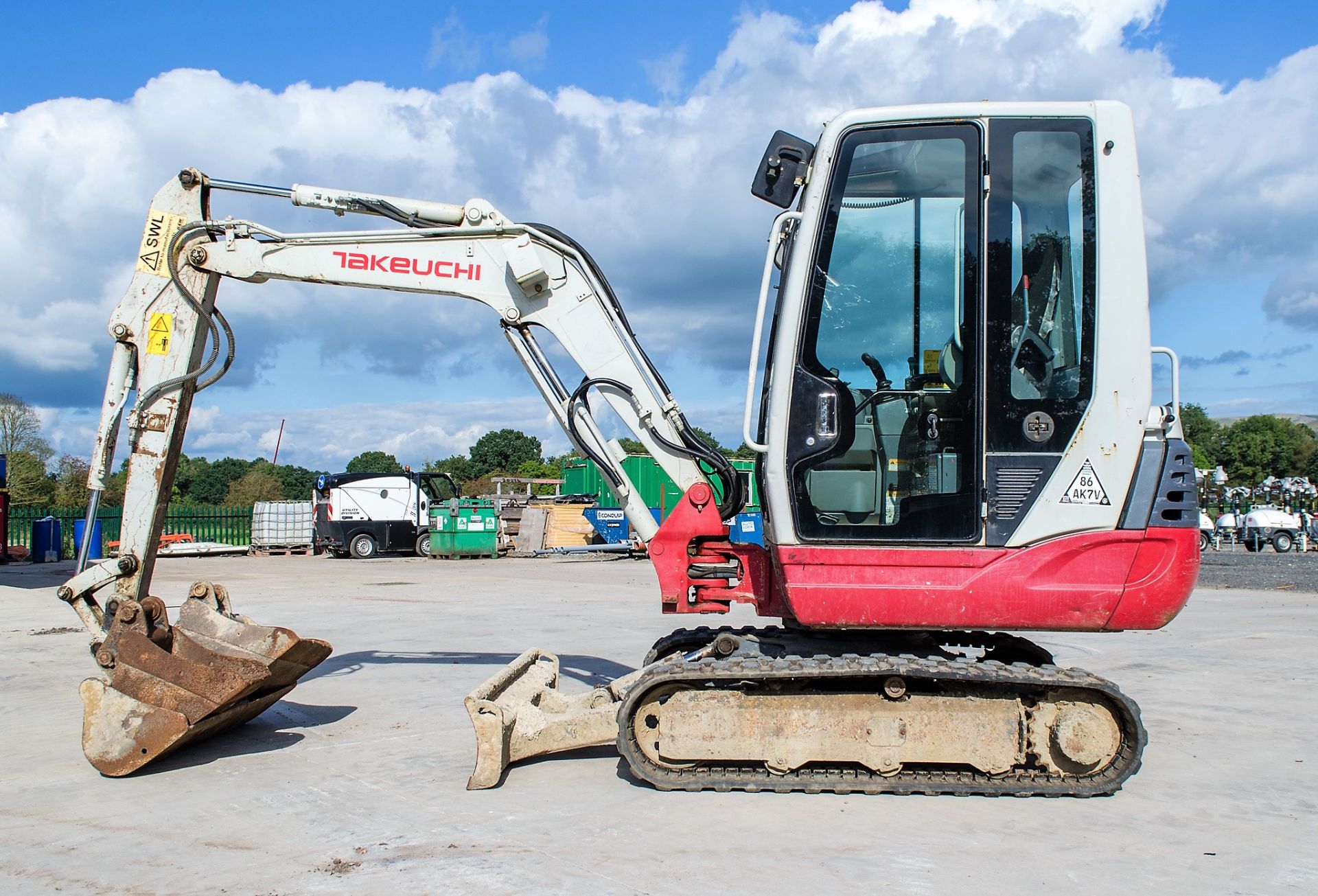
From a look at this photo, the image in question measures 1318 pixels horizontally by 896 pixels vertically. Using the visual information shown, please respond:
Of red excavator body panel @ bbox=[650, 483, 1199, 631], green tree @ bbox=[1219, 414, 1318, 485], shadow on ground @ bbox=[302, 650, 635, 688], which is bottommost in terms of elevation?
shadow on ground @ bbox=[302, 650, 635, 688]

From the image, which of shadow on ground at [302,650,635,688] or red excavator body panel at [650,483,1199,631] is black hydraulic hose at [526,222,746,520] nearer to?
red excavator body panel at [650,483,1199,631]

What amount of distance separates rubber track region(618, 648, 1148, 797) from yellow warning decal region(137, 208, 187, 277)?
155 inches

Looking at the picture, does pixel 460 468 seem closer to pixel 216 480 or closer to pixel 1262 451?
pixel 216 480

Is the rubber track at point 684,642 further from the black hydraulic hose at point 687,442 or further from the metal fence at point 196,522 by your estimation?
the metal fence at point 196,522

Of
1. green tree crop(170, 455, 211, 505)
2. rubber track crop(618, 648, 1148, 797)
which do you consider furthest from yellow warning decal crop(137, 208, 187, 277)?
green tree crop(170, 455, 211, 505)

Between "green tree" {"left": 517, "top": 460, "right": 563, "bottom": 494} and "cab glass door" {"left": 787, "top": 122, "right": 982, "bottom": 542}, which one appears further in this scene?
"green tree" {"left": 517, "top": 460, "right": 563, "bottom": 494}

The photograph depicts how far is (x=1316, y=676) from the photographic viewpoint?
8586 millimetres

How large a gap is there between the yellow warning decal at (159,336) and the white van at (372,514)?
2333cm

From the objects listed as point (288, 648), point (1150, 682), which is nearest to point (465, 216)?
point (288, 648)

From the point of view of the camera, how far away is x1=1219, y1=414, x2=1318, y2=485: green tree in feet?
258

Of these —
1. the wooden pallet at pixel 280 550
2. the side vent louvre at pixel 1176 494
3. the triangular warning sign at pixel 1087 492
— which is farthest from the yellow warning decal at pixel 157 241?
the wooden pallet at pixel 280 550

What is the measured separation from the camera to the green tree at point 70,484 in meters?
44.6

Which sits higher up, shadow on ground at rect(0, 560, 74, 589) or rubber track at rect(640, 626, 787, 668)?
rubber track at rect(640, 626, 787, 668)

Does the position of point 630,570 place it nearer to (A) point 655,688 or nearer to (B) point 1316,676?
(B) point 1316,676
